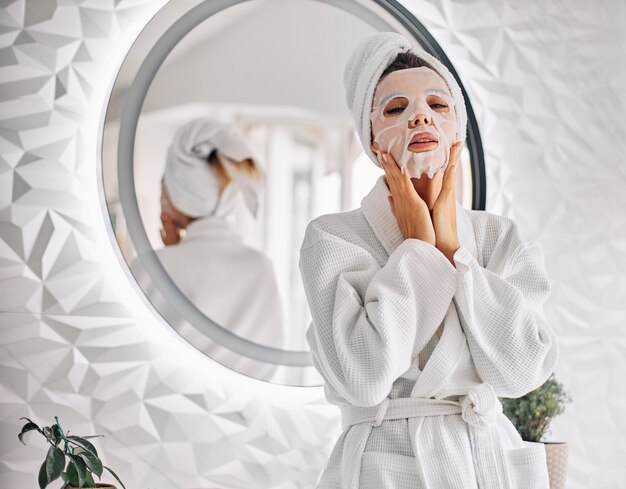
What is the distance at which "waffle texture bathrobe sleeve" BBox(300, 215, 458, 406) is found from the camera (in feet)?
3.99

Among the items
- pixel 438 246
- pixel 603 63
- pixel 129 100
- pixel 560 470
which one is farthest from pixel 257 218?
pixel 603 63

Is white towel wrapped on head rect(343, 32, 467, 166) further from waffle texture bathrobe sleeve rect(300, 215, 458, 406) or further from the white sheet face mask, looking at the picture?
waffle texture bathrobe sleeve rect(300, 215, 458, 406)

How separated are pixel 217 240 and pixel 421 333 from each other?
791 millimetres

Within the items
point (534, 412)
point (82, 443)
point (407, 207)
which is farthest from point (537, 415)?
point (82, 443)

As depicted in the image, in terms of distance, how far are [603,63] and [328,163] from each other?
2.94ft

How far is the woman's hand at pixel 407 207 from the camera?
1325mm

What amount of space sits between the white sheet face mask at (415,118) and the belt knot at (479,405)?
1.14 ft

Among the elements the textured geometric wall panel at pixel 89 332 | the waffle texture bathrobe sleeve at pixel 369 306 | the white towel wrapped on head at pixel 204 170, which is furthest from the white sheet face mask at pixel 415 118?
the textured geometric wall panel at pixel 89 332

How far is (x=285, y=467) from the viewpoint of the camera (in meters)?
1.96

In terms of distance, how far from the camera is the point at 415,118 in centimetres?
137

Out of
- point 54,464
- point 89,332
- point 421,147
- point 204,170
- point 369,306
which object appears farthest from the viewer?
point 204,170

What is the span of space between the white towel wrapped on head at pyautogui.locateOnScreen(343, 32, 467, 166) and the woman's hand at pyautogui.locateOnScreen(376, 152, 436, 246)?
0.08m

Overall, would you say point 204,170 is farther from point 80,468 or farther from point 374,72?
point 80,468

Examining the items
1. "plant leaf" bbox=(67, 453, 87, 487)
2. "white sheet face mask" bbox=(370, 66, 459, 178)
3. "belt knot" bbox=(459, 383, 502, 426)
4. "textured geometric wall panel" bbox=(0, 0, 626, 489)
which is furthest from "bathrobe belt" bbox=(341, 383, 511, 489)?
"textured geometric wall panel" bbox=(0, 0, 626, 489)
